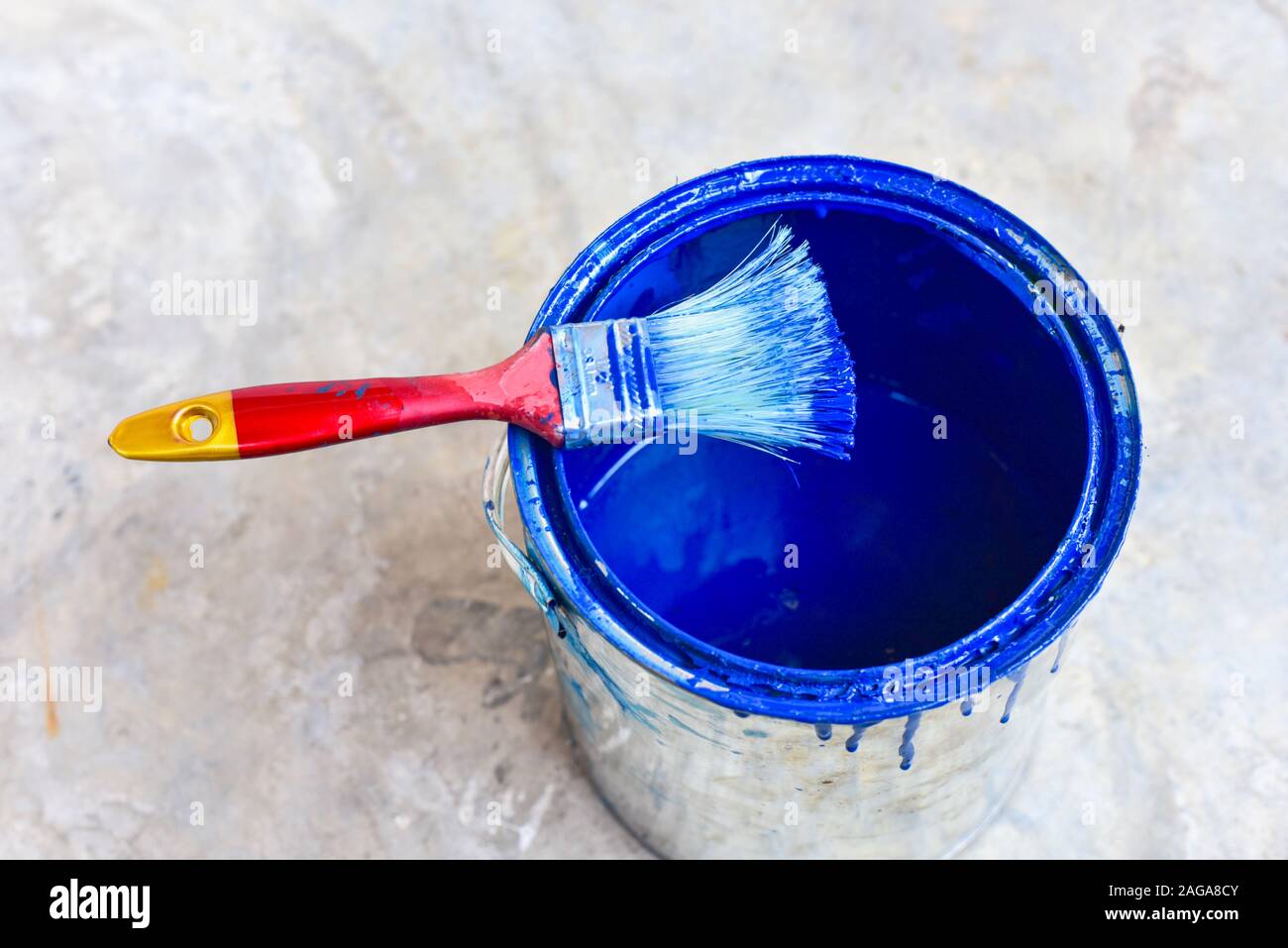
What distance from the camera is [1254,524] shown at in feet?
6.98

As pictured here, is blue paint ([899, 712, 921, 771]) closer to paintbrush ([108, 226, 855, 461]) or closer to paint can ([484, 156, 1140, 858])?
paint can ([484, 156, 1140, 858])

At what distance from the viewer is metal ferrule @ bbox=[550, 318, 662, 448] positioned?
1414mm

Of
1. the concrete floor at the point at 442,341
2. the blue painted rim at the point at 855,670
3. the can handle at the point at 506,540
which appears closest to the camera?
the blue painted rim at the point at 855,670

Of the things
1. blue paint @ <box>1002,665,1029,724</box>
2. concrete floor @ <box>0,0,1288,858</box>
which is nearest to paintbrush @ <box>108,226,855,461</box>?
blue paint @ <box>1002,665,1029,724</box>

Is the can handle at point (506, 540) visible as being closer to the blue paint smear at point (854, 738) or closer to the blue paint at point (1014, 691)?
the blue paint smear at point (854, 738)

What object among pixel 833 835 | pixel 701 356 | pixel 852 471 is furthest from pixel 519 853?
pixel 701 356

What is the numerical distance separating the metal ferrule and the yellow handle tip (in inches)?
13.2

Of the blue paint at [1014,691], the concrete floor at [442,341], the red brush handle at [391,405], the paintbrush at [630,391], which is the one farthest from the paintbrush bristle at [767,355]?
the concrete floor at [442,341]

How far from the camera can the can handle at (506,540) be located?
4.76 feet

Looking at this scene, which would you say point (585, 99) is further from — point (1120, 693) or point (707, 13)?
point (1120, 693)

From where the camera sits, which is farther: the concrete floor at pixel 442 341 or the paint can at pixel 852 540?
the concrete floor at pixel 442 341

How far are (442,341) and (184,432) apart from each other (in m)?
0.98

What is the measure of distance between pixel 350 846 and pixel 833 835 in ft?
2.39

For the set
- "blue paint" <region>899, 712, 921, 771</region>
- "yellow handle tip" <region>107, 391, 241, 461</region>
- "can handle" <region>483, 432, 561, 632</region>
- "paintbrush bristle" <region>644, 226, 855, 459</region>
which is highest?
"paintbrush bristle" <region>644, 226, 855, 459</region>
